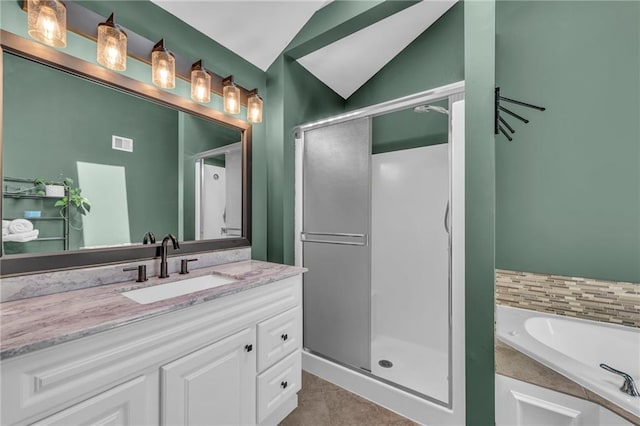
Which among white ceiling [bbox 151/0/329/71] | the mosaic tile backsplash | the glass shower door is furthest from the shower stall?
white ceiling [bbox 151/0/329/71]

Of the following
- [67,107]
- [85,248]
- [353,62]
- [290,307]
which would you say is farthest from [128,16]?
[290,307]

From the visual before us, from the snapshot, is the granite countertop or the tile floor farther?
A: the tile floor

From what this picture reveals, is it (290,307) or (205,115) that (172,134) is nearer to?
(205,115)

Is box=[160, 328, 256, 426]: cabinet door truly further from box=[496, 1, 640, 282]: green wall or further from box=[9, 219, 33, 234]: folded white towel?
box=[496, 1, 640, 282]: green wall

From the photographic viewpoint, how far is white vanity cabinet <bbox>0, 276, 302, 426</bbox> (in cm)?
72

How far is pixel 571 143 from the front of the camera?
145cm

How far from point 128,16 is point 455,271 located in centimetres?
220

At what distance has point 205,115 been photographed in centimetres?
178

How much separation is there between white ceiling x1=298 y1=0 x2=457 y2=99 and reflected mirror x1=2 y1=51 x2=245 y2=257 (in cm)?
113

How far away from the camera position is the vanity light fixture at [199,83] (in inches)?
62.4

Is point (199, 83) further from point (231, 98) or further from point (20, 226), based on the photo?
point (20, 226)

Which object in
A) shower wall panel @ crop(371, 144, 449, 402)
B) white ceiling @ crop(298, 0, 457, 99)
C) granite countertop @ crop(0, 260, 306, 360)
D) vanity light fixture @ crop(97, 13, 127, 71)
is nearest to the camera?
granite countertop @ crop(0, 260, 306, 360)

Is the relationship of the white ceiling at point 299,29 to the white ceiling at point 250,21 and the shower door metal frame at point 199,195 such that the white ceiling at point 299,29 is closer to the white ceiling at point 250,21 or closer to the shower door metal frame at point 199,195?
the white ceiling at point 250,21

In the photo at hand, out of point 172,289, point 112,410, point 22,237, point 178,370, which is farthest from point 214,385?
point 22,237
